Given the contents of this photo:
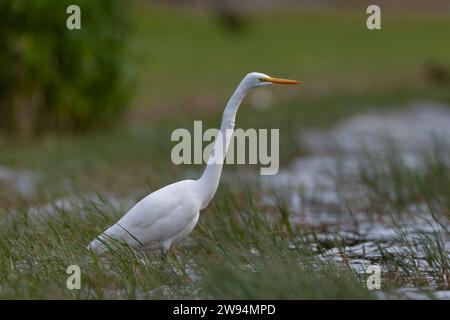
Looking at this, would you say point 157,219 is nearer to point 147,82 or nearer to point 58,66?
point 58,66

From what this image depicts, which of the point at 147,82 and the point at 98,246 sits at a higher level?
the point at 147,82

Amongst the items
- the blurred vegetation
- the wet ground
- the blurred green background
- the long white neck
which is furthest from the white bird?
the blurred vegetation

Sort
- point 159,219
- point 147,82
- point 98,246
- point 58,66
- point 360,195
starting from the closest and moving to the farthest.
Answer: point 98,246
point 159,219
point 360,195
point 58,66
point 147,82

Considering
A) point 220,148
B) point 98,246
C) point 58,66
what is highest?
point 58,66

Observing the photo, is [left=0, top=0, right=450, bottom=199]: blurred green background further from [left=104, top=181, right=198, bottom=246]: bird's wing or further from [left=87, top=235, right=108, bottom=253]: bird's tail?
[left=87, top=235, right=108, bottom=253]: bird's tail

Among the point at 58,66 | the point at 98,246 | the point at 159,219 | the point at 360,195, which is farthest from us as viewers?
the point at 58,66

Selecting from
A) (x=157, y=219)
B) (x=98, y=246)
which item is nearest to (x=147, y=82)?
(x=157, y=219)

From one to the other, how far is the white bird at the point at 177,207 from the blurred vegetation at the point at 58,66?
7.47m

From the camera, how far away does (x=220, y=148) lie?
610cm

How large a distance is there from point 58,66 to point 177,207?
8114 mm

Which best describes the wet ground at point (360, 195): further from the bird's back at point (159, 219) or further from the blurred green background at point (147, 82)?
the bird's back at point (159, 219)

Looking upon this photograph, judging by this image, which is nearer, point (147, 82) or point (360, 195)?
point (360, 195)

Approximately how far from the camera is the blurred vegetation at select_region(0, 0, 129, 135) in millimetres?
13383
